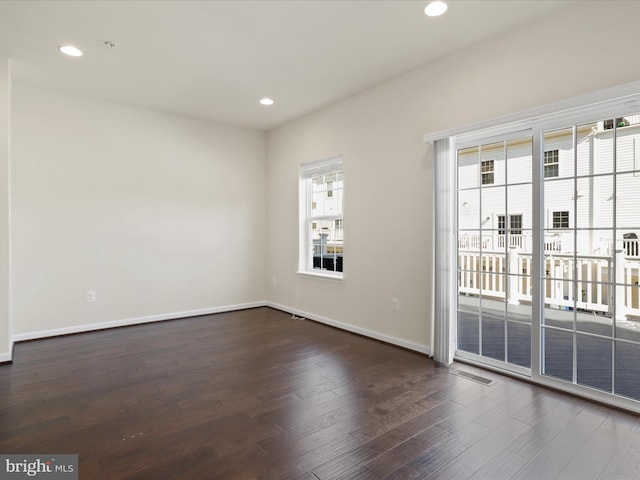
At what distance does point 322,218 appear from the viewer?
199 inches

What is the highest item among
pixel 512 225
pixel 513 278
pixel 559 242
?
pixel 512 225

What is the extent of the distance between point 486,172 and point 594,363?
1.90 metres

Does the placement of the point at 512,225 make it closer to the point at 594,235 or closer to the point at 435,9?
the point at 594,235

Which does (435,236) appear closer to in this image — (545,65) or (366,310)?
(366,310)

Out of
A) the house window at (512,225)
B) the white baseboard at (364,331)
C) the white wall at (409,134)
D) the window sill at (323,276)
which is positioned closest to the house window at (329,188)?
the white wall at (409,134)

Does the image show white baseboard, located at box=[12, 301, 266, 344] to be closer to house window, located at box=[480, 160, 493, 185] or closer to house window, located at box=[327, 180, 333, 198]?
house window, located at box=[327, 180, 333, 198]

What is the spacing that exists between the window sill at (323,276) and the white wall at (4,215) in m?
3.28

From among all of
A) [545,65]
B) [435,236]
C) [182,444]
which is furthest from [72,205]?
[545,65]

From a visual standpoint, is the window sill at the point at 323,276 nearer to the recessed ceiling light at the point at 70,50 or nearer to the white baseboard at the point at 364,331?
the white baseboard at the point at 364,331

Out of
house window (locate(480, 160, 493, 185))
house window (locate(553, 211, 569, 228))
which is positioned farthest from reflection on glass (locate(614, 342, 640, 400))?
house window (locate(480, 160, 493, 185))

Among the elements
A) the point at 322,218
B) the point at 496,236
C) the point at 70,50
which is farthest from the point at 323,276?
the point at 70,50

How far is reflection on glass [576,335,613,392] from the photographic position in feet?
8.86

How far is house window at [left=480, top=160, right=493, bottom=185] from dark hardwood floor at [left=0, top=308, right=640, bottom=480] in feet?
5.60

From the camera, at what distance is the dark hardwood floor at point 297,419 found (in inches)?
72.8
